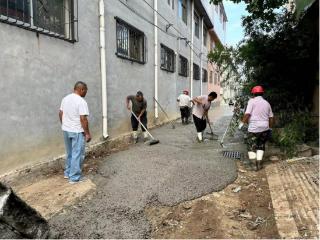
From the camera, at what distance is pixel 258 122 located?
676cm

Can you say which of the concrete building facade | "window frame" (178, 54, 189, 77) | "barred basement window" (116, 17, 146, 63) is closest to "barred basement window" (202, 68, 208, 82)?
"window frame" (178, 54, 189, 77)

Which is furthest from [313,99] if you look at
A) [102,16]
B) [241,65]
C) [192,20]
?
[192,20]

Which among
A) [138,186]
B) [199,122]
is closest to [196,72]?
[199,122]

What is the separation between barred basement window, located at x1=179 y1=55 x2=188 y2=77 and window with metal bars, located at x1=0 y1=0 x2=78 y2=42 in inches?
405

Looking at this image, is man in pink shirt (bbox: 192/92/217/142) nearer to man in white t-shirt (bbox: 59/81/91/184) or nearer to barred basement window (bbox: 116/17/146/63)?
barred basement window (bbox: 116/17/146/63)

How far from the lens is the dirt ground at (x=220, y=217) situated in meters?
4.12

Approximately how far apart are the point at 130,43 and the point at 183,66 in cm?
769

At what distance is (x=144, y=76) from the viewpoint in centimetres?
1136

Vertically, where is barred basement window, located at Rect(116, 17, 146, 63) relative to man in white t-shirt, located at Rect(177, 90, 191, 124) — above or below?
above

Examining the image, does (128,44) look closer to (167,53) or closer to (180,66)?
(167,53)

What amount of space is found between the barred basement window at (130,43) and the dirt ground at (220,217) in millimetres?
5219

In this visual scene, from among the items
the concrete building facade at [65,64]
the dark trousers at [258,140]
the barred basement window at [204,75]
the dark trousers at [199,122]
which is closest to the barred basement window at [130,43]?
the concrete building facade at [65,64]

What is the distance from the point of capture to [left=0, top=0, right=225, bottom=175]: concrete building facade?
211 inches

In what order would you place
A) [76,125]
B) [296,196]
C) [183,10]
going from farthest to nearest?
1. [183,10]
2. [76,125]
3. [296,196]
